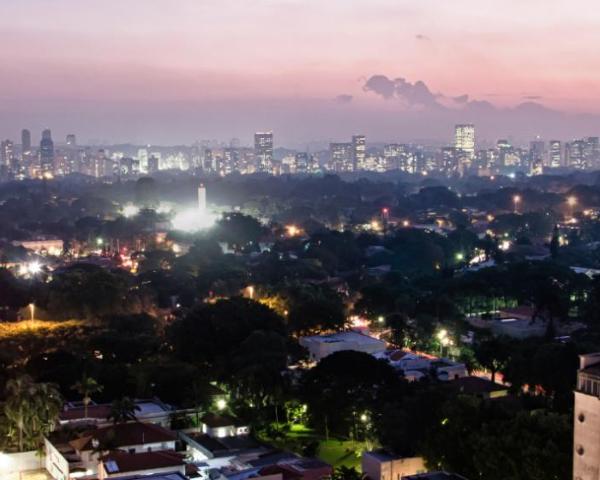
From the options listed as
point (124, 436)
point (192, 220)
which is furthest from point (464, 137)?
point (124, 436)

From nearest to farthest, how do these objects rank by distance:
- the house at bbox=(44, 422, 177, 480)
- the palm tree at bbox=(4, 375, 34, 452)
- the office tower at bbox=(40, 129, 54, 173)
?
the house at bbox=(44, 422, 177, 480)
the palm tree at bbox=(4, 375, 34, 452)
the office tower at bbox=(40, 129, 54, 173)

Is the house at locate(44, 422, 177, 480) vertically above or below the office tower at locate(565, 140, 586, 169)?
below

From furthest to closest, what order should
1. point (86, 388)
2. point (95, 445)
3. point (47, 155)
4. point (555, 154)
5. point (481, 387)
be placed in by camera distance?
point (555, 154), point (47, 155), point (481, 387), point (86, 388), point (95, 445)

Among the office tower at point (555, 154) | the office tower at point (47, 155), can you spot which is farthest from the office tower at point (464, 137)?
the office tower at point (47, 155)

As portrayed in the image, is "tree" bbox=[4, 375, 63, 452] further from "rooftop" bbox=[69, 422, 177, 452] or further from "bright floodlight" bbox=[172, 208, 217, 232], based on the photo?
"bright floodlight" bbox=[172, 208, 217, 232]

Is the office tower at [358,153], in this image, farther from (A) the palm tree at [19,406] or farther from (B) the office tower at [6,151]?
(A) the palm tree at [19,406]

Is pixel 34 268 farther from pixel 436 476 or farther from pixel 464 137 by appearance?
pixel 464 137

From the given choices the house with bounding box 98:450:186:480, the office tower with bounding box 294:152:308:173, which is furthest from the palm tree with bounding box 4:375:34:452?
the office tower with bounding box 294:152:308:173
